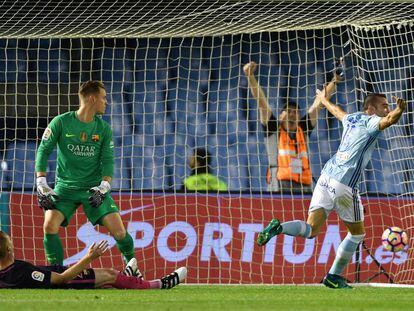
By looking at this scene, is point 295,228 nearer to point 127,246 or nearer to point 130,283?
point 127,246

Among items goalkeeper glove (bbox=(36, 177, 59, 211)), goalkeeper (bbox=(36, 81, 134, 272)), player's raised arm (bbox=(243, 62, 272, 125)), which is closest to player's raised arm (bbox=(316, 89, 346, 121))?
player's raised arm (bbox=(243, 62, 272, 125))

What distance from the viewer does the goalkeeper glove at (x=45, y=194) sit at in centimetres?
1166

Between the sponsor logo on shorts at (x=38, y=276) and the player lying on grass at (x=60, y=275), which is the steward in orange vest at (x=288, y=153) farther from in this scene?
the sponsor logo on shorts at (x=38, y=276)

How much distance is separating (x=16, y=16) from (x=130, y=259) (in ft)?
11.7

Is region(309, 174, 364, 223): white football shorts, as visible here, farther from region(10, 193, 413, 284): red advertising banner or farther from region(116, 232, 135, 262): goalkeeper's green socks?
region(10, 193, 413, 284): red advertising banner

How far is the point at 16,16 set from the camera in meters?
13.8

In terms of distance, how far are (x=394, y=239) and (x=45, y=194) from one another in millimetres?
4083

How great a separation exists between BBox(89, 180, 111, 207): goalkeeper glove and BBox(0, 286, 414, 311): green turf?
3.98 feet

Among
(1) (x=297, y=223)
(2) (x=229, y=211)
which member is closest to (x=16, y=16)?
(2) (x=229, y=211)

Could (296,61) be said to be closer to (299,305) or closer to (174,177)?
(174,177)

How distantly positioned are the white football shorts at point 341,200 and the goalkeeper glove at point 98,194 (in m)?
2.15

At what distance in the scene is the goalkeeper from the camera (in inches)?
463

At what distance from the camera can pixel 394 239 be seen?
1334cm

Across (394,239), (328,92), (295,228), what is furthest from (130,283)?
(394,239)
